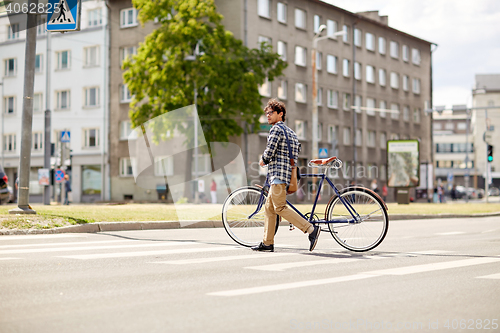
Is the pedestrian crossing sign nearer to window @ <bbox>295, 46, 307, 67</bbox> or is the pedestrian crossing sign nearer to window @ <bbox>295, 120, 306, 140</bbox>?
window @ <bbox>295, 120, 306, 140</bbox>

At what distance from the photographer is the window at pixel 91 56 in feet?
164

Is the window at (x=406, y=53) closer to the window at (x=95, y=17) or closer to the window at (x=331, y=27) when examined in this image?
the window at (x=331, y=27)

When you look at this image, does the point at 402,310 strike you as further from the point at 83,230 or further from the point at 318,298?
the point at 83,230

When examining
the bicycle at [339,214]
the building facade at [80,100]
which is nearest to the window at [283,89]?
the building facade at [80,100]

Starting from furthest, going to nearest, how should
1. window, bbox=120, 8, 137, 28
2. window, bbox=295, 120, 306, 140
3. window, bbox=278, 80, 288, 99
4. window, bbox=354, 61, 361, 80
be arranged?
window, bbox=354, 61, 361, 80, window, bbox=295, 120, 306, 140, window, bbox=120, 8, 137, 28, window, bbox=278, 80, 288, 99

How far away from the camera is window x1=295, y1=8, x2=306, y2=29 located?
49.8 meters

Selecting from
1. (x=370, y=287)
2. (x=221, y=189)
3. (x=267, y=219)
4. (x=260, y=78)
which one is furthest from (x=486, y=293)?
(x=221, y=189)

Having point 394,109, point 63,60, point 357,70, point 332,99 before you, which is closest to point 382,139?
point 394,109

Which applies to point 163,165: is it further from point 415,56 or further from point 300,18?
point 415,56

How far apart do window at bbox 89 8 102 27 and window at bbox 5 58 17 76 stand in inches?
345

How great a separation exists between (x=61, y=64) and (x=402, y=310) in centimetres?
5065

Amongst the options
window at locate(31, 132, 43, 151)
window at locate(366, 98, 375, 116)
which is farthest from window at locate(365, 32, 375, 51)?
window at locate(31, 132, 43, 151)

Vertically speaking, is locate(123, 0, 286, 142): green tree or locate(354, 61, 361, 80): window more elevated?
locate(354, 61, 361, 80): window

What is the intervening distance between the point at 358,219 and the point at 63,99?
4623 centimetres
